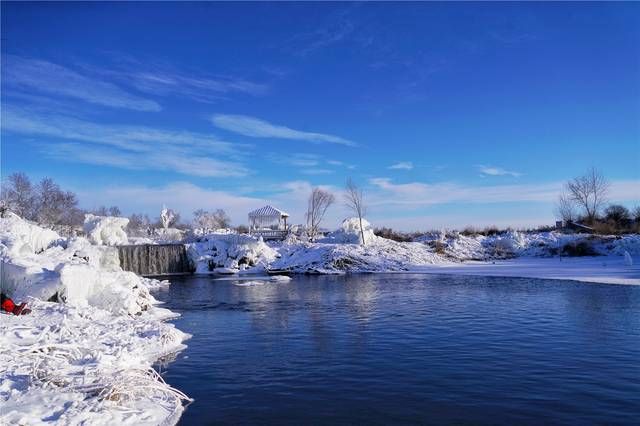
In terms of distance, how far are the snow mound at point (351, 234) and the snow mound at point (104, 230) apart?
73.9 ft

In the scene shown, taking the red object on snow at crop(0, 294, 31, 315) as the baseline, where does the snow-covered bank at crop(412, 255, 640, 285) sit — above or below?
below

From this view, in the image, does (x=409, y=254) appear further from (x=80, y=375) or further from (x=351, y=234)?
(x=80, y=375)

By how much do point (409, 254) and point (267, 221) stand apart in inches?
839

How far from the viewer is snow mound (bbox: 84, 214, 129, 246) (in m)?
48.9

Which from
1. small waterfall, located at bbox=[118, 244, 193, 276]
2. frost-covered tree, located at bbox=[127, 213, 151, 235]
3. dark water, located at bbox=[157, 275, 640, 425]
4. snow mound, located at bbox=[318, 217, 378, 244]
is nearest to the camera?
dark water, located at bbox=[157, 275, 640, 425]

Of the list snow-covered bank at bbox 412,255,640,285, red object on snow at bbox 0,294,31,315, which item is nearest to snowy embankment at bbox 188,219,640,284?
snow-covered bank at bbox 412,255,640,285

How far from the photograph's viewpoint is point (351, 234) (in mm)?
55281

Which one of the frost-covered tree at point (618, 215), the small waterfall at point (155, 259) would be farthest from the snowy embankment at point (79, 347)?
the frost-covered tree at point (618, 215)

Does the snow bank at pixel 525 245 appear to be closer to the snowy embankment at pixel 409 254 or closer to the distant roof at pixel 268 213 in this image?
the snowy embankment at pixel 409 254

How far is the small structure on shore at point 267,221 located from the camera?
199 ft

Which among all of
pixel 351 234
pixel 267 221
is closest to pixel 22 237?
pixel 351 234

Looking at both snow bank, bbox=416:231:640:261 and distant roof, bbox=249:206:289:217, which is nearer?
snow bank, bbox=416:231:640:261

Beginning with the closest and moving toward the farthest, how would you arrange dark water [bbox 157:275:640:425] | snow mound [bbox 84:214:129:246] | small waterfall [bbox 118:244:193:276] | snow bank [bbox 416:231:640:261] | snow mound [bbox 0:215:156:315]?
dark water [bbox 157:275:640:425] < snow mound [bbox 0:215:156:315] < small waterfall [bbox 118:244:193:276] < snow bank [bbox 416:231:640:261] < snow mound [bbox 84:214:129:246]

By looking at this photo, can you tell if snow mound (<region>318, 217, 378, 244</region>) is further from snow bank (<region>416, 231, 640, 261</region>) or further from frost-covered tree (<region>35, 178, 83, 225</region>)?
frost-covered tree (<region>35, 178, 83, 225</region>)
